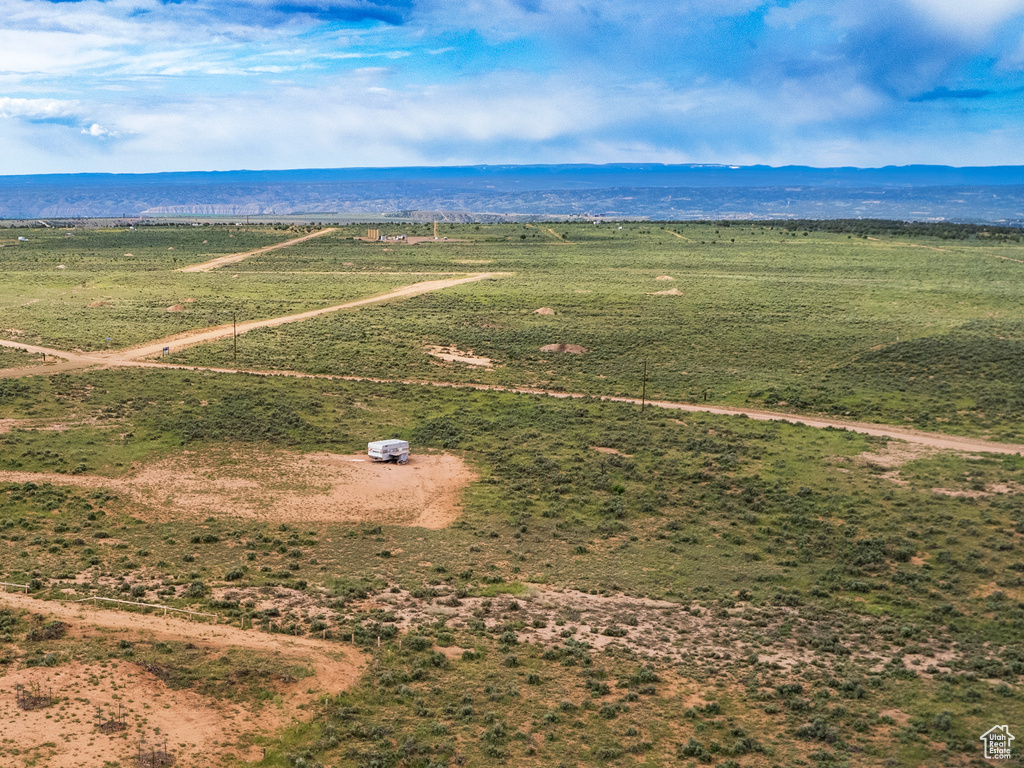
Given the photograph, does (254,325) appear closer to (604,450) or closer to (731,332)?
(731,332)

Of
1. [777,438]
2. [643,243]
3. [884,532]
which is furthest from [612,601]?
[643,243]

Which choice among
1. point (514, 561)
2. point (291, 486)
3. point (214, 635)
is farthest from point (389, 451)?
point (214, 635)

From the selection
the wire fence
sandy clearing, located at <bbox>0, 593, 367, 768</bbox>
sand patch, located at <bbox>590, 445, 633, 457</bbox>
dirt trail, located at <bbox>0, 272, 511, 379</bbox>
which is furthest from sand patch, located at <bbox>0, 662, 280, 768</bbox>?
dirt trail, located at <bbox>0, 272, 511, 379</bbox>

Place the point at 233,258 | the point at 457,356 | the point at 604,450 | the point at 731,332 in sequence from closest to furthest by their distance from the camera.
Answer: the point at 604,450 → the point at 457,356 → the point at 731,332 → the point at 233,258

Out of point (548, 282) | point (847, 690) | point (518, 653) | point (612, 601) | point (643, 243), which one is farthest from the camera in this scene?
point (643, 243)

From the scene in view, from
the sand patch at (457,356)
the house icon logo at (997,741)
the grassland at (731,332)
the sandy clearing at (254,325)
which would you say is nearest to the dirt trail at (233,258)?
the grassland at (731,332)

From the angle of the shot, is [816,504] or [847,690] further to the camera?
[816,504]

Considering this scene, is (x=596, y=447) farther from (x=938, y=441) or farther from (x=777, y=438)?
(x=938, y=441)
